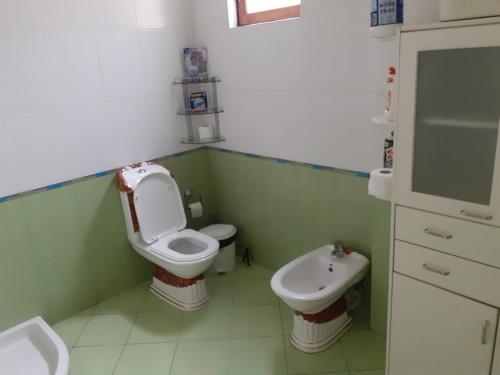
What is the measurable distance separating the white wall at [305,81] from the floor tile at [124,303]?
46.3 inches

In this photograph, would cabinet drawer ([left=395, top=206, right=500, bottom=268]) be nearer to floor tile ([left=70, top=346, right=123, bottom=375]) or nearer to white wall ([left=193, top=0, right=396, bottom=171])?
white wall ([left=193, top=0, right=396, bottom=171])

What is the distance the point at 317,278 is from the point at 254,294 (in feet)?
1.71

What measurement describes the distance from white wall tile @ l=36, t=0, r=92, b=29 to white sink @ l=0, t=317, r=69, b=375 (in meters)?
1.61

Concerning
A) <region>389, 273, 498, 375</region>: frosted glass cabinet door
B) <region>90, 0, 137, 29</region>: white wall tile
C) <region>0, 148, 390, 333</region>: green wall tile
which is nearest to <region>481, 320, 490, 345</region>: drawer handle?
<region>389, 273, 498, 375</region>: frosted glass cabinet door

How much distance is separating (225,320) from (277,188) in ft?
2.84

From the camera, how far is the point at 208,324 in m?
2.40

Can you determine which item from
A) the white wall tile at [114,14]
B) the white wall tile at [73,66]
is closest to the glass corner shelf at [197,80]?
the white wall tile at [114,14]

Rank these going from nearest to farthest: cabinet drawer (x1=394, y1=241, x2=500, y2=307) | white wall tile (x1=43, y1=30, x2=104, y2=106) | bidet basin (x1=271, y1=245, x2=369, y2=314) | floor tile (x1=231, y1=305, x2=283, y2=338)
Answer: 1. cabinet drawer (x1=394, y1=241, x2=500, y2=307)
2. bidet basin (x1=271, y1=245, x2=369, y2=314)
3. white wall tile (x1=43, y1=30, x2=104, y2=106)
4. floor tile (x1=231, y1=305, x2=283, y2=338)

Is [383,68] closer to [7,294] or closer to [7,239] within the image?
[7,239]

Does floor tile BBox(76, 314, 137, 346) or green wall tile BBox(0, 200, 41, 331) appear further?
floor tile BBox(76, 314, 137, 346)

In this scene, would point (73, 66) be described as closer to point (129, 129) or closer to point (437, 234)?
point (129, 129)

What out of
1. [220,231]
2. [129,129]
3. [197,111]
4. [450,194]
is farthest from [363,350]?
[129,129]

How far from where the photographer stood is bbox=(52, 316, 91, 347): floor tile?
2.35 metres

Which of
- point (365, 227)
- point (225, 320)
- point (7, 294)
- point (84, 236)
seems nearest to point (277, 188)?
point (365, 227)
